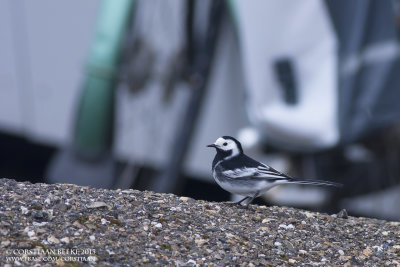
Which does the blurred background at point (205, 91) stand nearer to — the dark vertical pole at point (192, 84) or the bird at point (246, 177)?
the dark vertical pole at point (192, 84)

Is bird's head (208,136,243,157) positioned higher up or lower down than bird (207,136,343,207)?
higher up

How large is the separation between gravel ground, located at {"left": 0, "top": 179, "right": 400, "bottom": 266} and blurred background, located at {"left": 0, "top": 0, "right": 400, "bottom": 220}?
4.06 meters

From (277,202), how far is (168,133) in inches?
60.7

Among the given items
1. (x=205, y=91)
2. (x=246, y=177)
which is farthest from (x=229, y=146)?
(x=205, y=91)

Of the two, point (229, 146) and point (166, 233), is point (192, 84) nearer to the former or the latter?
point (229, 146)

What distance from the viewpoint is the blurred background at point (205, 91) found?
11000 mm

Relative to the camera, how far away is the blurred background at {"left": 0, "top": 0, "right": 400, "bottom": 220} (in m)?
11.0

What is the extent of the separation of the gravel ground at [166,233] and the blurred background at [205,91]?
4065 mm

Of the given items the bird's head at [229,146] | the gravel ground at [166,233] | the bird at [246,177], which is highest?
the bird's head at [229,146]

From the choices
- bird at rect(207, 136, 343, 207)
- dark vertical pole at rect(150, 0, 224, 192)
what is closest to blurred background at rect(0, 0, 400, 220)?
dark vertical pole at rect(150, 0, 224, 192)

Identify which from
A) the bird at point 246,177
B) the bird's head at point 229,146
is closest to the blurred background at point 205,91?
→ the bird's head at point 229,146

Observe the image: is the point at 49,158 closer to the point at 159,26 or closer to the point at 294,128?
the point at 159,26

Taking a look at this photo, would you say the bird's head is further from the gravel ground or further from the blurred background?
the blurred background

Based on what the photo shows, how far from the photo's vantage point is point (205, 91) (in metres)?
12.3
